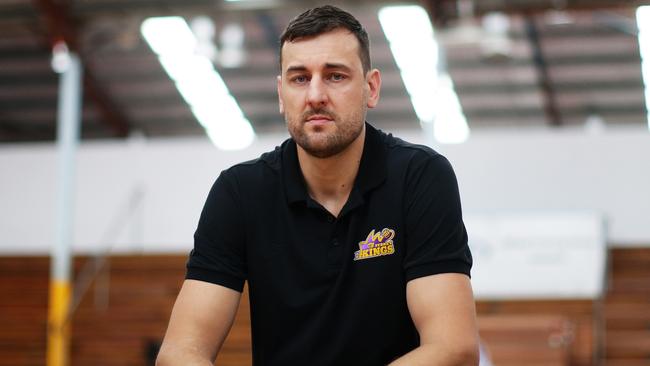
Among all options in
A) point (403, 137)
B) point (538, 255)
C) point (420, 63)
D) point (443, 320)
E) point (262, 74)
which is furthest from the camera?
point (262, 74)

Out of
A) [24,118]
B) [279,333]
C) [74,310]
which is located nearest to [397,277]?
[279,333]

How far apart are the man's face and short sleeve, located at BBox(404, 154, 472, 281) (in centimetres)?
17

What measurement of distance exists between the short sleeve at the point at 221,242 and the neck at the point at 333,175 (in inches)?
6.2

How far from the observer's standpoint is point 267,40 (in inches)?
654

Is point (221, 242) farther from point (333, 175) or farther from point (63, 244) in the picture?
point (63, 244)

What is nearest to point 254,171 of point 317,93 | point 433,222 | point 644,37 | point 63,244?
point 317,93

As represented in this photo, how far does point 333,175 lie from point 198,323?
392 mm

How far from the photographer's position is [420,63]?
17.2 metres

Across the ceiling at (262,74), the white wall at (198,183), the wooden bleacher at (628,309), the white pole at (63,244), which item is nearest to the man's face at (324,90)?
the wooden bleacher at (628,309)

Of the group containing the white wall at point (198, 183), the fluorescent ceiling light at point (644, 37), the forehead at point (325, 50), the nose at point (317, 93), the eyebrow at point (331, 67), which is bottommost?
the nose at point (317, 93)

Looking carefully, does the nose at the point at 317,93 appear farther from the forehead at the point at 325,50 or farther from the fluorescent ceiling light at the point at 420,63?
the fluorescent ceiling light at the point at 420,63

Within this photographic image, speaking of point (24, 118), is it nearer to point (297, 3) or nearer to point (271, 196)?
point (297, 3)

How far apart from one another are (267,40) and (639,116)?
257 inches

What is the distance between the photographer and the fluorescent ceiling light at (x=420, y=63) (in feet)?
51.9
